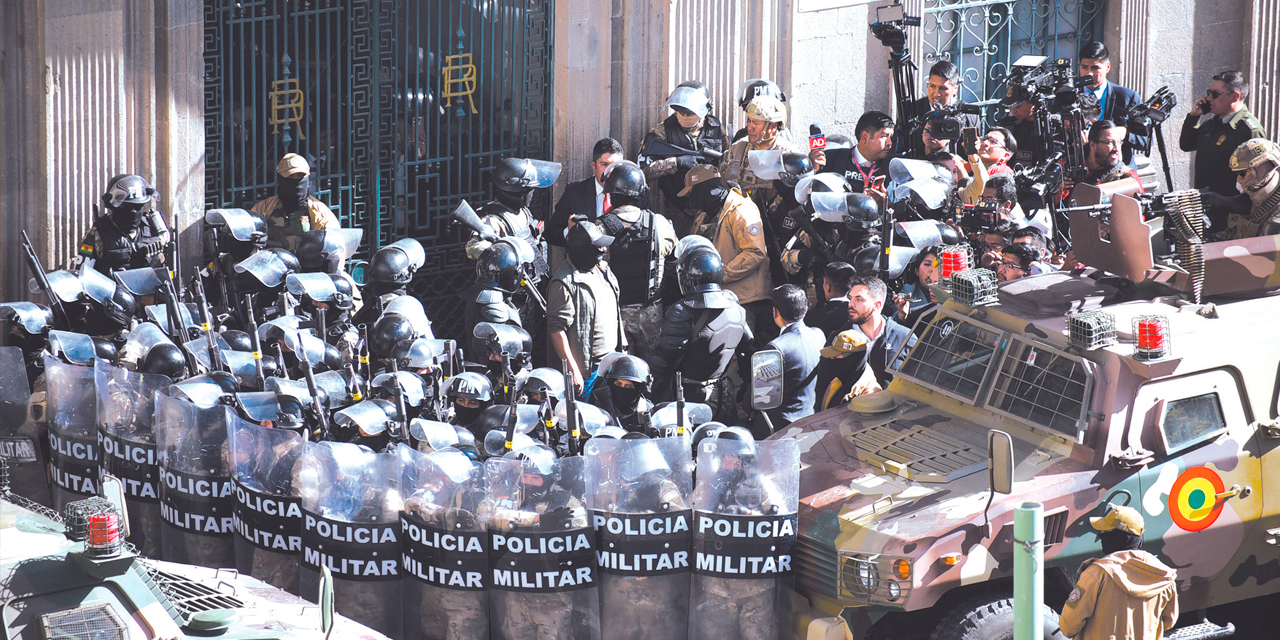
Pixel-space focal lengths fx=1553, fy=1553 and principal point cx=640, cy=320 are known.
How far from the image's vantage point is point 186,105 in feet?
47.3

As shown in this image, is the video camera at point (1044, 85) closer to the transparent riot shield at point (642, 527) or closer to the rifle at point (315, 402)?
the transparent riot shield at point (642, 527)

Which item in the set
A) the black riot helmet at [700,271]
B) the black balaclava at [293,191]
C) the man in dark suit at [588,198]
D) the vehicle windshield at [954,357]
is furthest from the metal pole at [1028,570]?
the black balaclava at [293,191]

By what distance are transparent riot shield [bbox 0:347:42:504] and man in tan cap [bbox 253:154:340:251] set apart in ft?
10.3

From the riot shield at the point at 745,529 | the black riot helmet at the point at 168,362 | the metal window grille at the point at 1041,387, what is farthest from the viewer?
the black riot helmet at the point at 168,362

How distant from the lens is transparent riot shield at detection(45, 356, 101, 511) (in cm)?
987

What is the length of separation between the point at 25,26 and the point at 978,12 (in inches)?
366

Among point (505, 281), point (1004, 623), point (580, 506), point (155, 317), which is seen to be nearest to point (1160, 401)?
point (1004, 623)

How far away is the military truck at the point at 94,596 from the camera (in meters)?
6.48

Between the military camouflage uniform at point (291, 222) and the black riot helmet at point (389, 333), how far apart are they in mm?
2537

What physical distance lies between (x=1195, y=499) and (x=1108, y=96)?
6.19 meters

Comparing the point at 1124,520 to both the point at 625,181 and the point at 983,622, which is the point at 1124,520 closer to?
the point at 983,622

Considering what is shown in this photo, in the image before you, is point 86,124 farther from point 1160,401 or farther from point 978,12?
point 1160,401

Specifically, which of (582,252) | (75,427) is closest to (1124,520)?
(582,252)

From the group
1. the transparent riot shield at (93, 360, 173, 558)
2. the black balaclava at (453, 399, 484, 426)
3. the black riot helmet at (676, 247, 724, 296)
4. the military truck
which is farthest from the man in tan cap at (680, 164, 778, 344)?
the military truck
